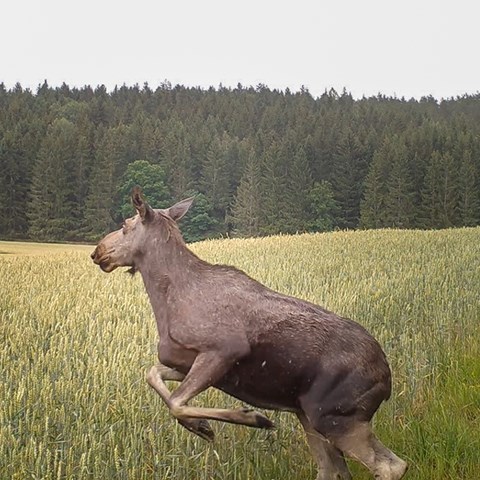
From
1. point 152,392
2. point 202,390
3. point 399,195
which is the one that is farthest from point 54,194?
point 202,390

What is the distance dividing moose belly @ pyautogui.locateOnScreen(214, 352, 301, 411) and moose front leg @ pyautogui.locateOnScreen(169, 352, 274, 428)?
158 mm

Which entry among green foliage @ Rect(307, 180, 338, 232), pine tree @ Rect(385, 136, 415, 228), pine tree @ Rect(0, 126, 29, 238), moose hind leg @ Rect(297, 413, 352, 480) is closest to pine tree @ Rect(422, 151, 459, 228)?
pine tree @ Rect(385, 136, 415, 228)

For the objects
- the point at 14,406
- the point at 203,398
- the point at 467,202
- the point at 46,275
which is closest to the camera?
the point at 14,406

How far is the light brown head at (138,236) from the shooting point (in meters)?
4.06

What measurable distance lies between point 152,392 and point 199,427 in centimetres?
260

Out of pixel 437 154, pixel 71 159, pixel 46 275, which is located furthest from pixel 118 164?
pixel 437 154

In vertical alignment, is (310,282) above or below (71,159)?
below

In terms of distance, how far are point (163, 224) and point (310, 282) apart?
8568 millimetres

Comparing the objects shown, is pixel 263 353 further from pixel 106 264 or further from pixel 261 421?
pixel 106 264

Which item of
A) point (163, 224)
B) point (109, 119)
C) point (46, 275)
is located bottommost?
point (46, 275)

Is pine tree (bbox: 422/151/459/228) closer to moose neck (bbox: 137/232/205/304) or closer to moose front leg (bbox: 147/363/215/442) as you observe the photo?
moose neck (bbox: 137/232/205/304)

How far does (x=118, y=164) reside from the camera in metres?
37.5

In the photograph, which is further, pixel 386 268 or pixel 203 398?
pixel 386 268

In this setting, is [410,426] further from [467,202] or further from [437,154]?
[437,154]
